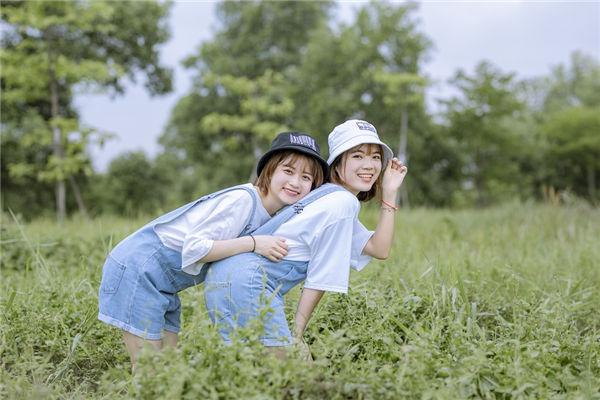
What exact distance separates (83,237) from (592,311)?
189 inches

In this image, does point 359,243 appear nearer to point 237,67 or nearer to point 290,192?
point 290,192

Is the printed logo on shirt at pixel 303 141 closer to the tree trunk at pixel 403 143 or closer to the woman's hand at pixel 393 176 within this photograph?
the woman's hand at pixel 393 176

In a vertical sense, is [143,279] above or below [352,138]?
below

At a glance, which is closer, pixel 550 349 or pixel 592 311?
pixel 550 349

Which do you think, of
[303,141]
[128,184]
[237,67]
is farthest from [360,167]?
[237,67]

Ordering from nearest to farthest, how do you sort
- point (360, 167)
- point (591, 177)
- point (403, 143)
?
point (360, 167) → point (403, 143) → point (591, 177)

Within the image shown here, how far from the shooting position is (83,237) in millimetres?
6926

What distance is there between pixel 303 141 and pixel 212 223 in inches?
21.7

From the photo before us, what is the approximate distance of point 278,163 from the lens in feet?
→ 10.2

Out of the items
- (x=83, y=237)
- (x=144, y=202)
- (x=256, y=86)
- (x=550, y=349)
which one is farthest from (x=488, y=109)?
(x=550, y=349)

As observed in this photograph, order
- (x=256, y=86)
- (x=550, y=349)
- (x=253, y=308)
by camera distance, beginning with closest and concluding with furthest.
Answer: (x=253, y=308) < (x=550, y=349) < (x=256, y=86)

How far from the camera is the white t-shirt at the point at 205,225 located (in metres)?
2.89

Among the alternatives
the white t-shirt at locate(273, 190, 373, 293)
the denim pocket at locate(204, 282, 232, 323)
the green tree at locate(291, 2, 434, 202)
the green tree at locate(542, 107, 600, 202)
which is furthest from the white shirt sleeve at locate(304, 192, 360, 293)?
the green tree at locate(542, 107, 600, 202)

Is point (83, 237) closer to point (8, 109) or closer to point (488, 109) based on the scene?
point (8, 109)
